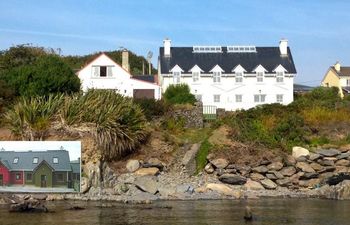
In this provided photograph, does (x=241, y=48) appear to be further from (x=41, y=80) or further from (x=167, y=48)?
(x=41, y=80)

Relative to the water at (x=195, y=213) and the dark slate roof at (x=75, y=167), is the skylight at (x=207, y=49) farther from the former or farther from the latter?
the dark slate roof at (x=75, y=167)

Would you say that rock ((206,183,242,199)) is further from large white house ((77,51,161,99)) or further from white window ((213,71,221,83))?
white window ((213,71,221,83))

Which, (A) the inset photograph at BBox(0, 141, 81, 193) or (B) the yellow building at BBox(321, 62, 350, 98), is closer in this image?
(A) the inset photograph at BBox(0, 141, 81, 193)

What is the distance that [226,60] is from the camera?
61.3 m

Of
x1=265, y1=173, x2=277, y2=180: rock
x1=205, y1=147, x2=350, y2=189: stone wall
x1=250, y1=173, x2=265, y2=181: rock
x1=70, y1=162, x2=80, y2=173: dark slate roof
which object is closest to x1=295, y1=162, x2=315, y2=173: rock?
x1=205, y1=147, x2=350, y2=189: stone wall

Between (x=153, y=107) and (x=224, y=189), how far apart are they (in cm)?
1339

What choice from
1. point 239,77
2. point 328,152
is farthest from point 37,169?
point 239,77

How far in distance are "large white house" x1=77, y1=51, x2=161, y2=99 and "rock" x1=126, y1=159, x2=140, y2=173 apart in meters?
26.6

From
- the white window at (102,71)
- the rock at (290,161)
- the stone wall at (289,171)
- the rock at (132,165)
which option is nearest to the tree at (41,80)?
the rock at (132,165)

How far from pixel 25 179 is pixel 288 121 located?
55.5ft

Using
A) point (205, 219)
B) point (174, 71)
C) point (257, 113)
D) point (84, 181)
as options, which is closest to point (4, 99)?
point (84, 181)

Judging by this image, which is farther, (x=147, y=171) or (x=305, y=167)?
(x=305, y=167)

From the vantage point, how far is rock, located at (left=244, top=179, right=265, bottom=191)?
28.8m

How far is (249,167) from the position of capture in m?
30.2
